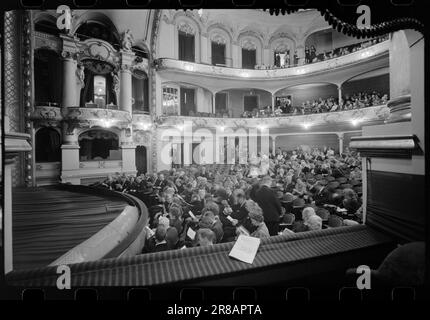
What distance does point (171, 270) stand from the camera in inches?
49.8

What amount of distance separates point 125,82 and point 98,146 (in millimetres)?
2073

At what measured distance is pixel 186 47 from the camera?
389 inches

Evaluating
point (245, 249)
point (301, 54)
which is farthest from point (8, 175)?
point (301, 54)

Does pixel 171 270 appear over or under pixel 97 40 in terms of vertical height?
under

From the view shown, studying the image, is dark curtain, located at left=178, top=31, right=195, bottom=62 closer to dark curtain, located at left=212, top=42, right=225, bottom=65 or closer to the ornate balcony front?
dark curtain, located at left=212, top=42, right=225, bottom=65

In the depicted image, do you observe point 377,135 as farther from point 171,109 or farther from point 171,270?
point 171,109

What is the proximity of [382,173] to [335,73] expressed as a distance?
11.2 metres

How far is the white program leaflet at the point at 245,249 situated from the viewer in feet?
4.44

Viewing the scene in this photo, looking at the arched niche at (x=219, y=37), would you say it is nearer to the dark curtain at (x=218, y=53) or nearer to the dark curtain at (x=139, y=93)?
the dark curtain at (x=218, y=53)

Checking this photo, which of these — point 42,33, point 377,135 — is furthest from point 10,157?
point 42,33

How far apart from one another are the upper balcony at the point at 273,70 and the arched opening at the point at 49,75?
13.5 ft

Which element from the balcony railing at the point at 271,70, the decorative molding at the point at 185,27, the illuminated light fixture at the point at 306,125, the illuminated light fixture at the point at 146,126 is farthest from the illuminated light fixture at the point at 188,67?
the illuminated light fixture at the point at 306,125

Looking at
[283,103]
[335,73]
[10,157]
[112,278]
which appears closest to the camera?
A: [112,278]

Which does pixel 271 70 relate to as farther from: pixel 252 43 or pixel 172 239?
pixel 172 239
